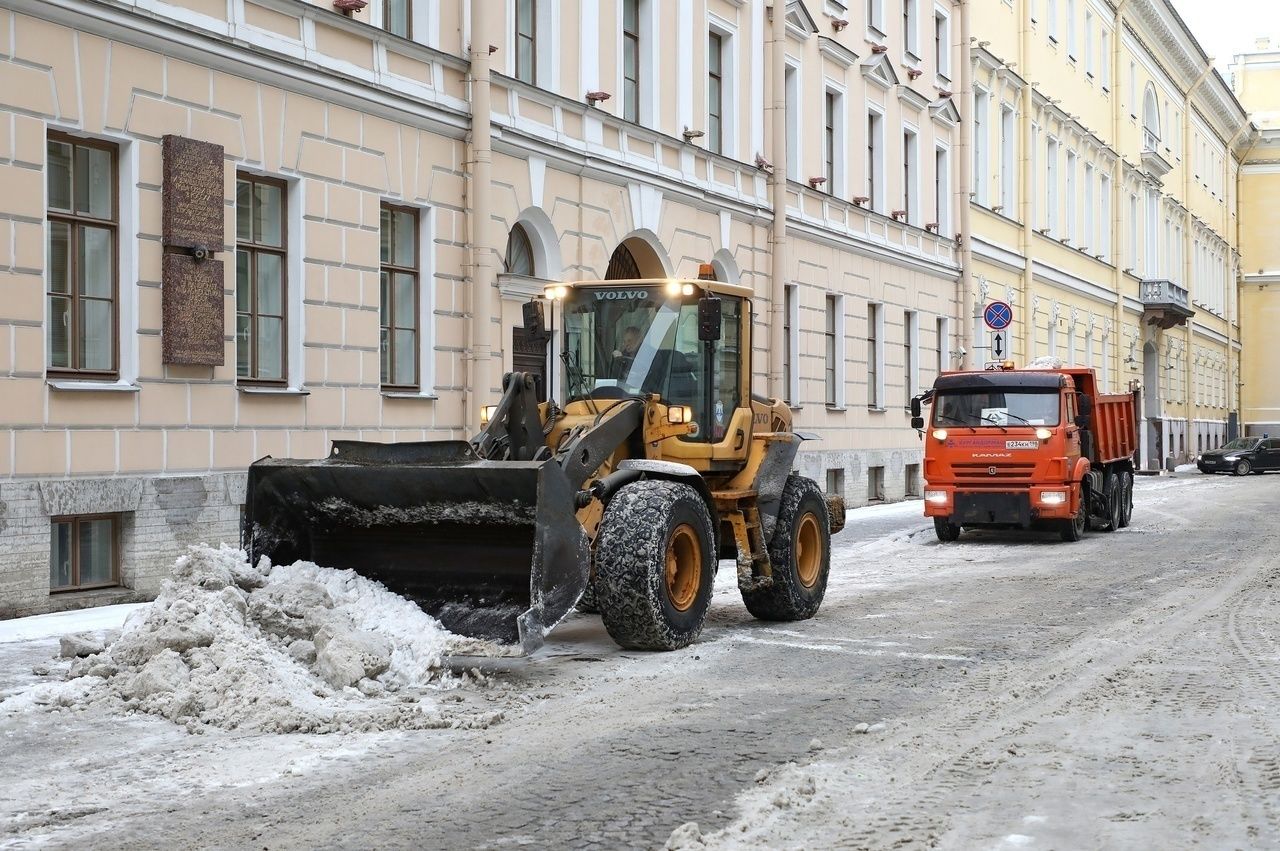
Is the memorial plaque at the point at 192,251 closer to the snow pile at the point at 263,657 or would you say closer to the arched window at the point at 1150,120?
the snow pile at the point at 263,657

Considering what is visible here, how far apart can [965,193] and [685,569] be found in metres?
24.6

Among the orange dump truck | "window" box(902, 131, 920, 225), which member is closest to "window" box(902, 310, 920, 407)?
"window" box(902, 131, 920, 225)

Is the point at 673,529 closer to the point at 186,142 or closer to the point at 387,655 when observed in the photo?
the point at 387,655

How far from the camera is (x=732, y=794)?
626 centimetres

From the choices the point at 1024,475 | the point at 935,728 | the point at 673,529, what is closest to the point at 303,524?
the point at 673,529

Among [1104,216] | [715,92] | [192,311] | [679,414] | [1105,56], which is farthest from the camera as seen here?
[1104,216]

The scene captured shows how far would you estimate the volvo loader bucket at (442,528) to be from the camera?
915cm

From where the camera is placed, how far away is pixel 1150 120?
54469 millimetres

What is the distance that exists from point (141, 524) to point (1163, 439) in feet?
156

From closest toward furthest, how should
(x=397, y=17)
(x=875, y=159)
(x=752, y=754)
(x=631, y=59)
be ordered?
1. (x=752, y=754)
2. (x=397, y=17)
3. (x=631, y=59)
4. (x=875, y=159)

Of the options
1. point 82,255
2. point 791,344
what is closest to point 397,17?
point 82,255

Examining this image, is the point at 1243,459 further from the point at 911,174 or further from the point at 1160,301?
the point at 911,174

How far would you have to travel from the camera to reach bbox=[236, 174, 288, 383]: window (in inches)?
555

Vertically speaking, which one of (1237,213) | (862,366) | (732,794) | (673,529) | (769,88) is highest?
(1237,213)
